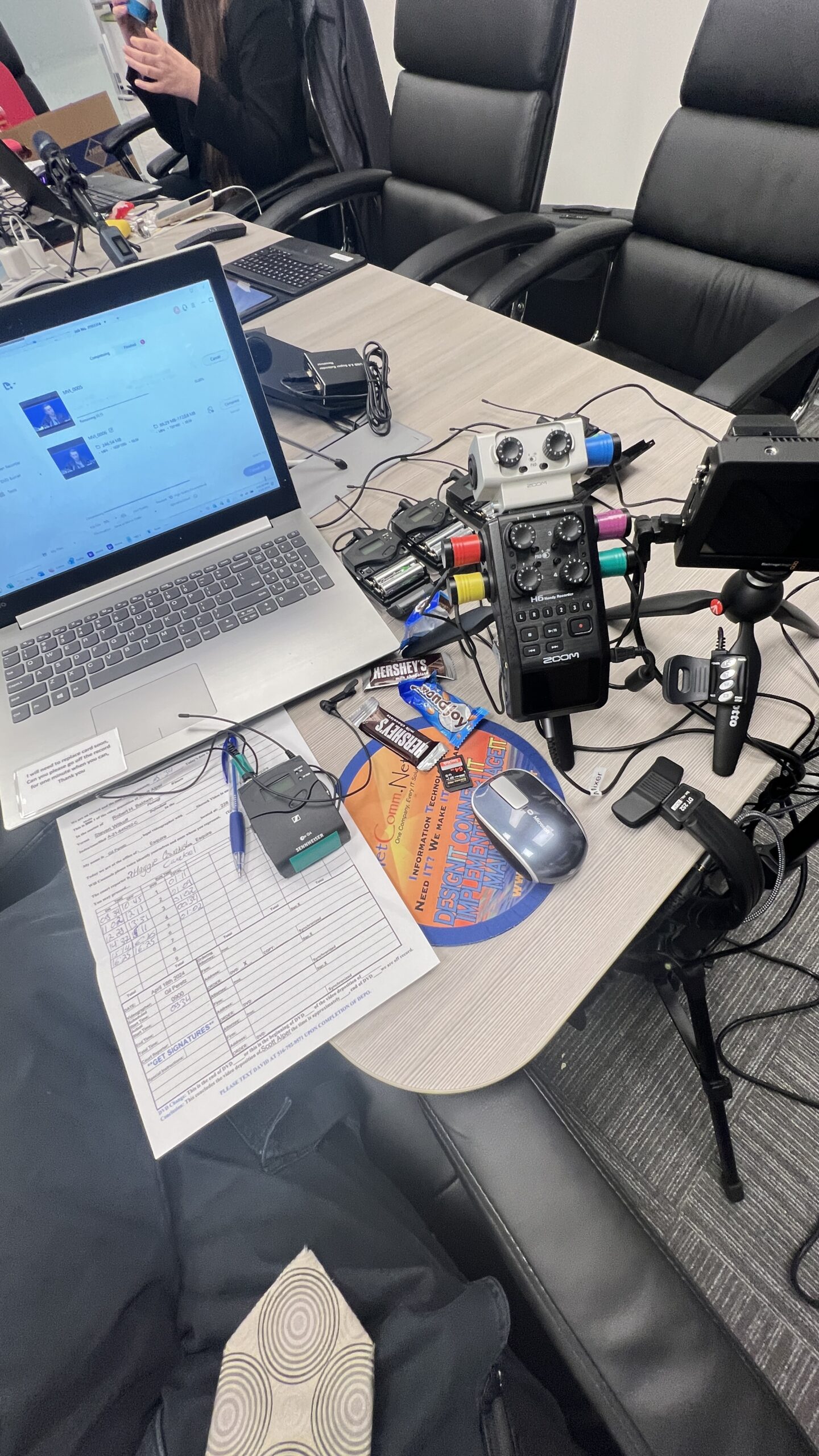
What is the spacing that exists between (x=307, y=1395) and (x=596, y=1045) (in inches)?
28.8

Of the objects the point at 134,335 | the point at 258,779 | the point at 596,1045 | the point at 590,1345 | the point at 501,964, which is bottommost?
the point at 596,1045

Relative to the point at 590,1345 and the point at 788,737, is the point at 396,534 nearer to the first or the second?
the point at 788,737

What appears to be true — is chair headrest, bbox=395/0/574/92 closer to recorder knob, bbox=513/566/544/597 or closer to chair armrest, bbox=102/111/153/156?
chair armrest, bbox=102/111/153/156

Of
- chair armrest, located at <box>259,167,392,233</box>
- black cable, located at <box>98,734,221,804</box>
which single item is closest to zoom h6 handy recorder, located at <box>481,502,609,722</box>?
black cable, located at <box>98,734,221,804</box>

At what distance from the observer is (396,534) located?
2.83 ft

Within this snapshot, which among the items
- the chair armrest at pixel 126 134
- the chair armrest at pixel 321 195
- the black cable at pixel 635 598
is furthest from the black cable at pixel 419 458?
the chair armrest at pixel 126 134

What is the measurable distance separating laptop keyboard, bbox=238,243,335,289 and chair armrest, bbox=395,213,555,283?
17 centimetres

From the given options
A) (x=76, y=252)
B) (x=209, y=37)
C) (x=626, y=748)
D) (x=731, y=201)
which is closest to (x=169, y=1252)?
(x=626, y=748)

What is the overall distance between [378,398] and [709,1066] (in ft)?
3.58

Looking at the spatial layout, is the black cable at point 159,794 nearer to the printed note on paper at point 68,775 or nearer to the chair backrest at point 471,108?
the printed note on paper at point 68,775

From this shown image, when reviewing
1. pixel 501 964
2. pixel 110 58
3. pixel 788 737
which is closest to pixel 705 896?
pixel 788 737

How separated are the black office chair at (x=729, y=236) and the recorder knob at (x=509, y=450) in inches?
23.7

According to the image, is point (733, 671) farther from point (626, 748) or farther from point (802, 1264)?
point (802, 1264)

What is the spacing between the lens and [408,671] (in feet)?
2.46
